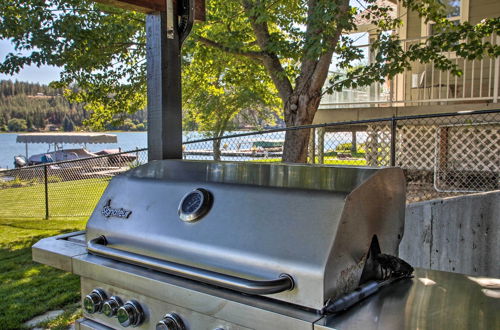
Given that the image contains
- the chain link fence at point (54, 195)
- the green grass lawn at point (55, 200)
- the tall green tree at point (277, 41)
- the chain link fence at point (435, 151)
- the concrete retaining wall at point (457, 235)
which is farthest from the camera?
the green grass lawn at point (55, 200)

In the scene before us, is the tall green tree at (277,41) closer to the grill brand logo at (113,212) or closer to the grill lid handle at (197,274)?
the grill brand logo at (113,212)

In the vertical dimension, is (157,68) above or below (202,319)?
above

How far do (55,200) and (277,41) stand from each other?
6.92 metres

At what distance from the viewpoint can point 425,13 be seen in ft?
20.1

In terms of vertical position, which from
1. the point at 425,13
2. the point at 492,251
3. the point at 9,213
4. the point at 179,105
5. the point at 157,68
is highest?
the point at 425,13

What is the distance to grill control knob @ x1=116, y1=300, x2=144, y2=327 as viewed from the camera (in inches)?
52.4

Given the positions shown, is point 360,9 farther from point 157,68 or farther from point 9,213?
point 9,213

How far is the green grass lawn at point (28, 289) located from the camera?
10.4 feet

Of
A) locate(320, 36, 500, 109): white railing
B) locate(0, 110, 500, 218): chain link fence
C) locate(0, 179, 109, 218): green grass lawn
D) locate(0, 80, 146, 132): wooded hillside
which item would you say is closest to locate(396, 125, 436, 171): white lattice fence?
locate(0, 110, 500, 218): chain link fence

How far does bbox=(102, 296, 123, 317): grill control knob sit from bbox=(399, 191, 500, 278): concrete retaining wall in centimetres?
287

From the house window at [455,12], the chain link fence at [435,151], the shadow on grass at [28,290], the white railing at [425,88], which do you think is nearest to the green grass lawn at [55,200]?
the chain link fence at [435,151]

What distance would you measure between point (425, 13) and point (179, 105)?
5355 mm

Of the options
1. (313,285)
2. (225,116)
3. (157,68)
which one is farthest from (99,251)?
(225,116)

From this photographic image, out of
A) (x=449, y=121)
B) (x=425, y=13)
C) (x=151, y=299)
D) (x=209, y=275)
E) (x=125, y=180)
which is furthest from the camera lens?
(x=449, y=121)
